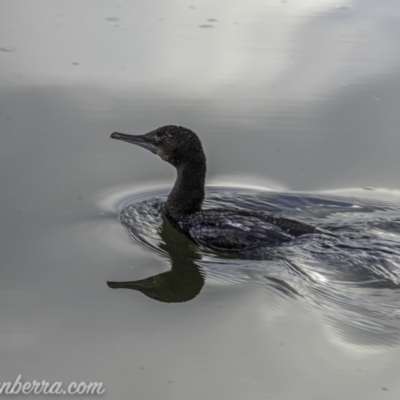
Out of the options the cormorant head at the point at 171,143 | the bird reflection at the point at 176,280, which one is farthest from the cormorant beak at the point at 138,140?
the bird reflection at the point at 176,280

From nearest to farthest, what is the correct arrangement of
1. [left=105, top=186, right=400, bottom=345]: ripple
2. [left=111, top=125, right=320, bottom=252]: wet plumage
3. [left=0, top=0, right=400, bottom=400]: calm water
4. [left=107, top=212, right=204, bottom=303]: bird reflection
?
[left=0, top=0, right=400, bottom=400]: calm water → [left=105, top=186, right=400, bottom=345]: ripple → [left=107, top=212, right=204, bottom=303]: bird reflection → [left=111, top=125, right=320, bottom=252]: wet plumage

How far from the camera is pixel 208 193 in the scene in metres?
9.11

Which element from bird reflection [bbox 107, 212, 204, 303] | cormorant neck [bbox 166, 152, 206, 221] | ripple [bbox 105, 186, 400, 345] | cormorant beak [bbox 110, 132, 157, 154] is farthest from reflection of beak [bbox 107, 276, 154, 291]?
cormorant beak [bbox 110, 132, 157, 154]

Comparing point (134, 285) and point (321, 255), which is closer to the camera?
point (134, 285)

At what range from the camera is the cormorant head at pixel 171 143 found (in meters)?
8.70

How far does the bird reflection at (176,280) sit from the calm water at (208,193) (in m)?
0.02

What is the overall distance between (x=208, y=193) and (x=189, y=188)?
0.50 m

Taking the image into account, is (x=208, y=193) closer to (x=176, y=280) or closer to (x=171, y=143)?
(x=171, y=143)

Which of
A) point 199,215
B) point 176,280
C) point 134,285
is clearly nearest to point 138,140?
point 199,215

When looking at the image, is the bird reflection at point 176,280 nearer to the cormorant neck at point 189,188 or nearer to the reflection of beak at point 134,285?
the reflection of beak at point 134,285

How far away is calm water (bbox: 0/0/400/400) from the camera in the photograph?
621 cm

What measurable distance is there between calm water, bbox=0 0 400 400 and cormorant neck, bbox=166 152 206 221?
0.67 ft

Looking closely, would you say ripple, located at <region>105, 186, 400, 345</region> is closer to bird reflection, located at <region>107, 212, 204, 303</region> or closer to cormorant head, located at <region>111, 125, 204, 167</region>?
bird reflection, located at <region>107, 212, 204, 303</region>

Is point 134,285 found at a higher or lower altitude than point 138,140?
lower
